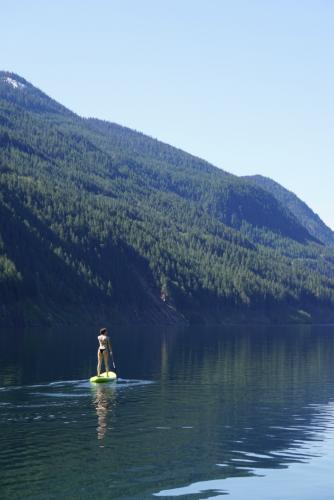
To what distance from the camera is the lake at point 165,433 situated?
40875mm

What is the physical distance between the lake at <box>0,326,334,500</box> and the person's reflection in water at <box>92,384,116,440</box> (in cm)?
7

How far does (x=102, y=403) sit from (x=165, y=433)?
46.4 ft

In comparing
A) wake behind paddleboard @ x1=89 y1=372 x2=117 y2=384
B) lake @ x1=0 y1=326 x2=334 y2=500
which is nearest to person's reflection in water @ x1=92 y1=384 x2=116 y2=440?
lake @ x1=0 y1=326 x2=334 y2=500

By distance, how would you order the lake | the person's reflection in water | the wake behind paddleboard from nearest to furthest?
the lake
the person's reflection in water
the wake behind paddleboard

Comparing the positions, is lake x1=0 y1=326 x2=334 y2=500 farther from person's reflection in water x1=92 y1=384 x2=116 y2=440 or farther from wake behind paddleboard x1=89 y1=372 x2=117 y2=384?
wake behind paddleboard x1=89 y1=372 x2=117 y2=384

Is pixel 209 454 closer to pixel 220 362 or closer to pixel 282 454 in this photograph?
A: pixel 282 454

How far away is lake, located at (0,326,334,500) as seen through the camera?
40.9 meters

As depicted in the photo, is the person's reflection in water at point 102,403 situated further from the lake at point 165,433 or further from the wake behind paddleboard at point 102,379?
the wake behind paddleboard at point 102,379

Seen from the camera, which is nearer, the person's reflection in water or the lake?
the lake

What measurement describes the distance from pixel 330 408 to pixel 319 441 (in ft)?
51.7

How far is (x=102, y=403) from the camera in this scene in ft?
222

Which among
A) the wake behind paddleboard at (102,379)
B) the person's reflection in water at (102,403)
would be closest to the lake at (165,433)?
the person's reflection in water at (102,403)

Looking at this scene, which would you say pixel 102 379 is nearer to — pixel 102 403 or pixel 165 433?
pixel 102 403

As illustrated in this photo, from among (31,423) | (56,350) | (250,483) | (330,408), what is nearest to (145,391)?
(330,408)
